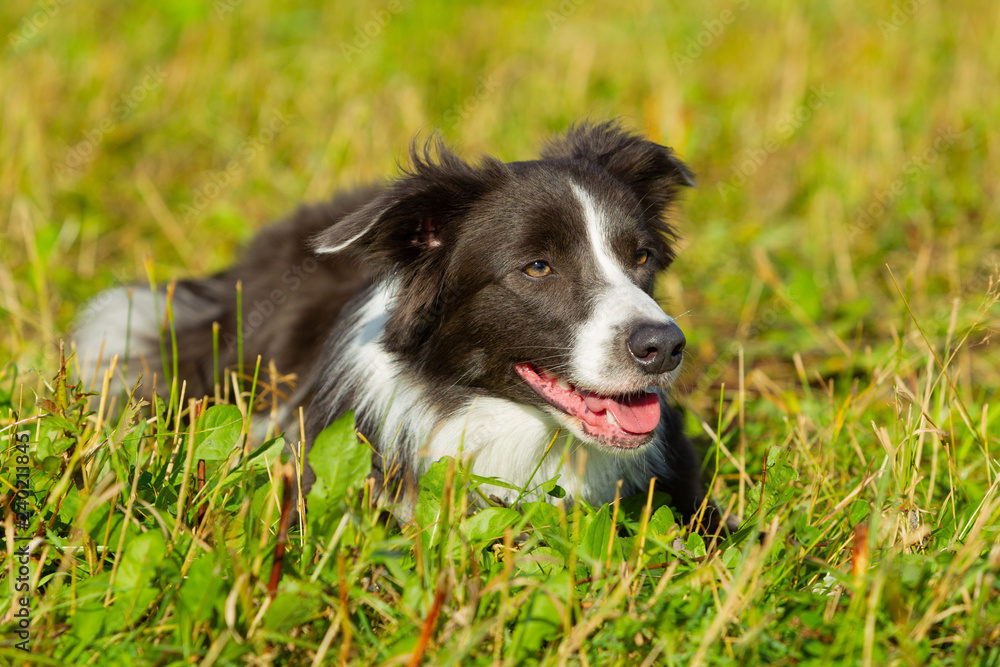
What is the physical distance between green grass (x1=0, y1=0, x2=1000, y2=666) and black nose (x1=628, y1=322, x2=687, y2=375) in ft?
1.02

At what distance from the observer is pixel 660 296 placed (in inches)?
202

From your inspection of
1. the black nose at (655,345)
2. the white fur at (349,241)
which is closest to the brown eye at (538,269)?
the black nose at (655,345)

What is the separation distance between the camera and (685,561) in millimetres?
2576

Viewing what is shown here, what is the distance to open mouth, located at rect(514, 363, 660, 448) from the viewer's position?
2.98 metres

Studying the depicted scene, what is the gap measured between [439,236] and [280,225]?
6.13ft

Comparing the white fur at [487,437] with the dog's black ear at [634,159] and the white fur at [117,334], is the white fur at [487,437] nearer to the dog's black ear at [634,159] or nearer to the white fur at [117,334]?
the dog's black ear at [634,159]

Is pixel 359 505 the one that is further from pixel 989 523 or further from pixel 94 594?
pixel 989 523

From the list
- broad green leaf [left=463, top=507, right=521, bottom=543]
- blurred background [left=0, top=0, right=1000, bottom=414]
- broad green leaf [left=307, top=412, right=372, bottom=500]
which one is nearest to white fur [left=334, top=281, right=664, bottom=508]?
broad green leaf [left=463, top=507, right=521, bottom=543]

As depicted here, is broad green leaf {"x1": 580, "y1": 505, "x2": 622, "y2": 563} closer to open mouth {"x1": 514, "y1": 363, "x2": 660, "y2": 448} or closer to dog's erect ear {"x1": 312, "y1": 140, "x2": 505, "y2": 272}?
open mouth {"x1": 514, "y1": 363, "x2": 660, "y2": 448}

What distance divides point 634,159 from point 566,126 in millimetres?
3863

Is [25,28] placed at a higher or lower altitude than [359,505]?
higher

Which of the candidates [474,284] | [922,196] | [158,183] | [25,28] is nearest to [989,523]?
[474,284]

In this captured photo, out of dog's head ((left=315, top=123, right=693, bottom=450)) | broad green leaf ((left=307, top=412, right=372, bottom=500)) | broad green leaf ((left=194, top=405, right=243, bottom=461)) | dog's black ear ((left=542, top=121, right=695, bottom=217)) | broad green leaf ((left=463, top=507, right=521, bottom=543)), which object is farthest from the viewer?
dog's black ear ((left=542, top=121, right=695, bottom=217))

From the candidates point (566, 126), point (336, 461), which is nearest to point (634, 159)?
point (336, 461)
